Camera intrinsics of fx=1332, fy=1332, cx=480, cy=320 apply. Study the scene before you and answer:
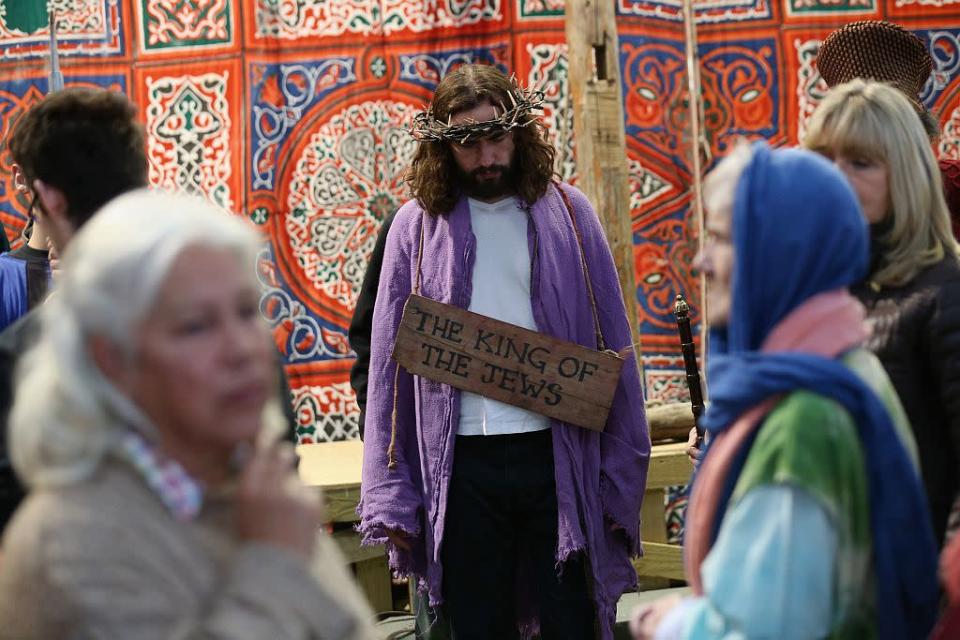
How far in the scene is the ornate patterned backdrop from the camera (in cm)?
609

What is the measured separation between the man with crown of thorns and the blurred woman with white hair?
2060 mm

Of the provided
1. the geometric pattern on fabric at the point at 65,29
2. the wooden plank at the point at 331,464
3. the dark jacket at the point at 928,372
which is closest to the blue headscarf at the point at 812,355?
the dark jacket at the point at 928,372

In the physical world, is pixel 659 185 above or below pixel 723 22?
below

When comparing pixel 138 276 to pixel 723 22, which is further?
pixel 723 22

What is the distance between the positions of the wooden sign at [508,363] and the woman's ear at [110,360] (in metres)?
2.14

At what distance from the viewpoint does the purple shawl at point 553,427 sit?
3830 millimetres

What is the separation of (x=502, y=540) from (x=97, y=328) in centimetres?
230

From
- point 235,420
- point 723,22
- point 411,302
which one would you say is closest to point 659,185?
point 723,22

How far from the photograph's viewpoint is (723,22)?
622 cm

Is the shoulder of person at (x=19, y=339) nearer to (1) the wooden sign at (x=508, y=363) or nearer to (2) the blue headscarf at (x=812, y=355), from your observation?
(2) the blue headscarf at (x=812, y=355)

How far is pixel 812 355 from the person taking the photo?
6.88ft

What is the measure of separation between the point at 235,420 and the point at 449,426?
2.08m

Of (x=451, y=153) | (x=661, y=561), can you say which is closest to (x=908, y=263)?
(x=451, y=153)

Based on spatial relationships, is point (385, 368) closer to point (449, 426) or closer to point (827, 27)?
point (449, 426)
